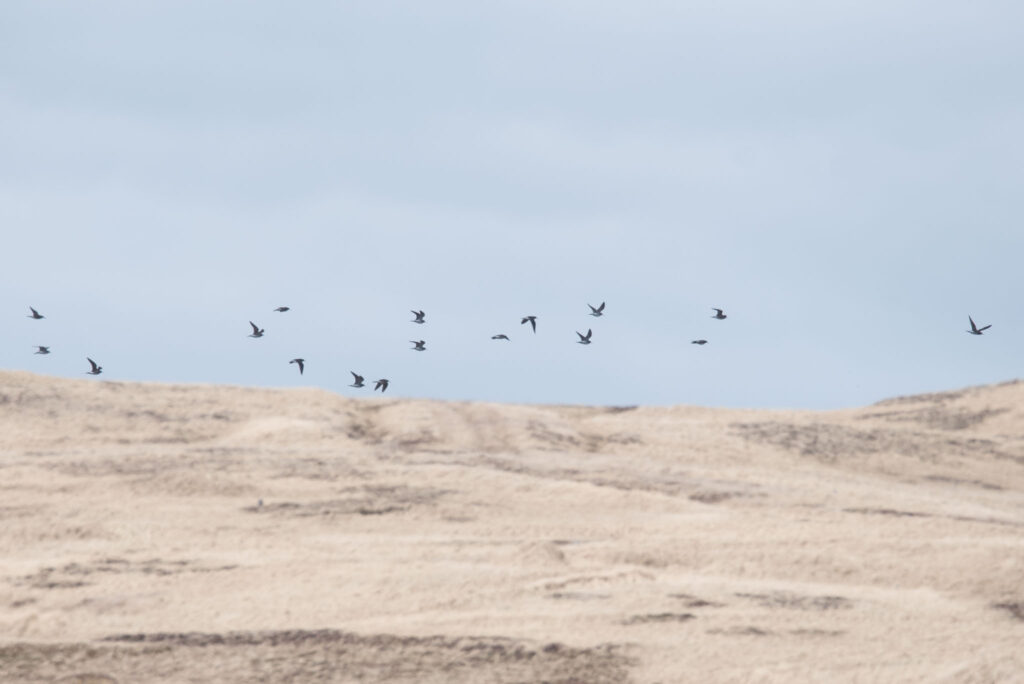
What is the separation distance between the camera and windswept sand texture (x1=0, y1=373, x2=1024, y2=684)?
2761 centimetres

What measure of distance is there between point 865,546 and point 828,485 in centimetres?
1384

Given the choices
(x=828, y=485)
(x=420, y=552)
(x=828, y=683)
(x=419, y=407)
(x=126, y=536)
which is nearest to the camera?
(x=828, y=683)

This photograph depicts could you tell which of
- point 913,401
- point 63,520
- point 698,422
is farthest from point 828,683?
point 913,401

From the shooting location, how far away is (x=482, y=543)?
38562mm

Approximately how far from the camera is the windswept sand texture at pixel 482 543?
90.6ft

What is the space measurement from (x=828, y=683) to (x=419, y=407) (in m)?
39.4

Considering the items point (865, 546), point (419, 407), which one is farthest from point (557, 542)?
point (419, 407)

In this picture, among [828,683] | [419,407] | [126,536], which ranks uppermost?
[419,407]

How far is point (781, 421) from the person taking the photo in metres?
65.9

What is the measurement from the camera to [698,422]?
64.9 m

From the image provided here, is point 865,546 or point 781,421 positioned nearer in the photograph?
point 865,546

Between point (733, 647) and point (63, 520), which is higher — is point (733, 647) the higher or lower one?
the lower one

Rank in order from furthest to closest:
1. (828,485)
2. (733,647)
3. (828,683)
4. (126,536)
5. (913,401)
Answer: (913,401) → (828,485) → (126,536) → (733,647) → (828,683)

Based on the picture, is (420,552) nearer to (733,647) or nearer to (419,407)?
(733,647)
